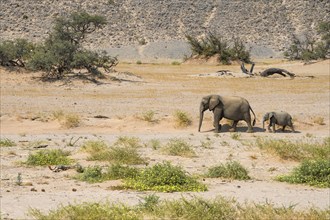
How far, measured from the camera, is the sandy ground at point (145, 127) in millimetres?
10633

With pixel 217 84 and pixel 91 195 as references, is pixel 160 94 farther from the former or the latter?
pixel 91 195

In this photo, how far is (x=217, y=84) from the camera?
34.6 m

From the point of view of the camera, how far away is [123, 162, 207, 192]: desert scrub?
11008 millimetres

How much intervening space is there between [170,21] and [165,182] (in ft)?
242

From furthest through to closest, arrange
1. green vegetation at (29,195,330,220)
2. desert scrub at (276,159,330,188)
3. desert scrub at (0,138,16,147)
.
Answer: desert scrub at (0,138,16,147) → desert scrub at (276,159,330,188) → green vegetation at (29,195,330,220)

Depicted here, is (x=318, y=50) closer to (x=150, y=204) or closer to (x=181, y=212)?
(x=150, y=204)

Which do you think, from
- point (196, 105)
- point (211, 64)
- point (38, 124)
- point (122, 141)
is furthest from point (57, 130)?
point (211, 64)

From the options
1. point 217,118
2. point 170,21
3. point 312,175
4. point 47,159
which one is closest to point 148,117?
point 217,118

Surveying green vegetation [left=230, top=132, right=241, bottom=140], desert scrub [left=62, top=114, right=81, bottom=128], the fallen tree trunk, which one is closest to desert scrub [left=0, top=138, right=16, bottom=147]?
desert scrub [left=62, top=114, right=81, bottom=128]

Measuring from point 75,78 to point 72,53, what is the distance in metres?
2.23

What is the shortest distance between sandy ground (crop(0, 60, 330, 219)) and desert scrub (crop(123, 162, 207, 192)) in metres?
0.32

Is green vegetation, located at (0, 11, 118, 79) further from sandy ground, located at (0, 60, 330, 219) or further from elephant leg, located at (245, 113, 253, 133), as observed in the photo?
elephant leg, located at (245, 113, 253, 133)

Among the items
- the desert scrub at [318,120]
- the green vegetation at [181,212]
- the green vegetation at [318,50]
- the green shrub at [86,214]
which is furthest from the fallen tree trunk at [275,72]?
the green shrub at [86,214]

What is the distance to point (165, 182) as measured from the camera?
1123 cm
